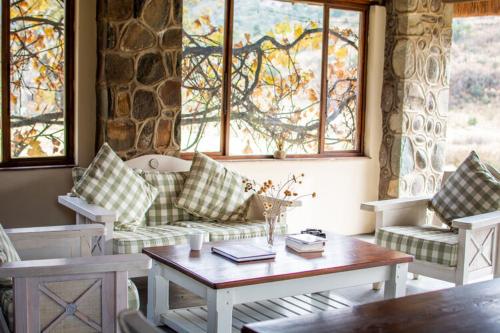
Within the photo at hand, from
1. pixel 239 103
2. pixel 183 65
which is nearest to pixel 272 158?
pixel 239 103

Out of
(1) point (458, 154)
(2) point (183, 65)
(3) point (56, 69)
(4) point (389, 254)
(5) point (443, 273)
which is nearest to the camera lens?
(4) point (389, 254)

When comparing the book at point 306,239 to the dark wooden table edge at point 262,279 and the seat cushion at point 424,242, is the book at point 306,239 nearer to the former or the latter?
the dark wooden table edge at point 262,279

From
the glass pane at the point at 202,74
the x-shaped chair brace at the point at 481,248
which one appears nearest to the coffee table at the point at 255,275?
the x-shaped chair brace at the point at 481,248

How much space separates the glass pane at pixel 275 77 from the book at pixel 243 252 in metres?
2.22

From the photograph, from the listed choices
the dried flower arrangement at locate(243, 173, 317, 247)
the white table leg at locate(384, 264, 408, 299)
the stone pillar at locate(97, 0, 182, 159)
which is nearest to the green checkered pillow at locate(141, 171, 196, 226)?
the stone pillar at locate(97, 0, 182, 159)

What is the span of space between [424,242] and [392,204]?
49 cm

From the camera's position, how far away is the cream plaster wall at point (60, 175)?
4.97 m

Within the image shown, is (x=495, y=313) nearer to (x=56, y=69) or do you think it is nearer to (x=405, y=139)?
(x=56, y=69)

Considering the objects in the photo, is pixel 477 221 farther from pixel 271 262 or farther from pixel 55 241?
pixel 55 241

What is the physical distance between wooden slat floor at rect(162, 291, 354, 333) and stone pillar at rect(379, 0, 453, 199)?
249 cm

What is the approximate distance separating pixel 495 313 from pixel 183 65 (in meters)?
4.30

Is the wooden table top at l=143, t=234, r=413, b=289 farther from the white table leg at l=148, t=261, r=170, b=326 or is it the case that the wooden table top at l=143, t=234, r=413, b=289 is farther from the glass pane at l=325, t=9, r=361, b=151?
the glass pane at l=325, t=9, r=361, b=151

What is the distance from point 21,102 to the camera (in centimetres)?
507

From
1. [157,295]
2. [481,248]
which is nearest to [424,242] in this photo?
[481,248]
